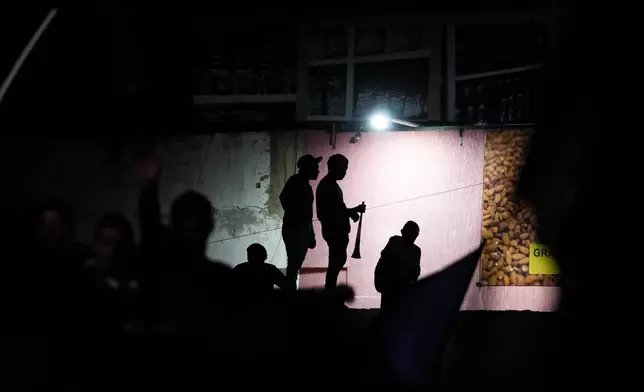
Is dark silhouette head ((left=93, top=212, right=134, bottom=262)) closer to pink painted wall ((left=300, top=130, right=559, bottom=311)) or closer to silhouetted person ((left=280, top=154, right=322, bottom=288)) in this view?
silhouetted person ((left=280, top=154, right=322, bottom=288))

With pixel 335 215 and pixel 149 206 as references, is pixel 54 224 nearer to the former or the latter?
pixel 149 206

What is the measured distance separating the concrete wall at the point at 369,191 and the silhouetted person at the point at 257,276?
46.6 inches

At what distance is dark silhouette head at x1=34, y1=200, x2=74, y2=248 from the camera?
6086mm

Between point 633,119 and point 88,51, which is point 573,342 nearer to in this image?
point 633,119

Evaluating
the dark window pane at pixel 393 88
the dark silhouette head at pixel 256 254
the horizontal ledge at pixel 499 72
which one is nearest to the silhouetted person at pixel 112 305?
the dark silhouette head at pixel 256 254

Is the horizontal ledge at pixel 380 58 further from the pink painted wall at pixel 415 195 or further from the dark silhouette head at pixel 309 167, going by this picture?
the dark silhouette head at pixel 309 167

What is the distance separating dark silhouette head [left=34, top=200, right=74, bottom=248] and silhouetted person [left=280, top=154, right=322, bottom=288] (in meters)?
2.26

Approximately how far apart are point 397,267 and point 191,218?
252cm

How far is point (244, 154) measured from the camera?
7.14 meters

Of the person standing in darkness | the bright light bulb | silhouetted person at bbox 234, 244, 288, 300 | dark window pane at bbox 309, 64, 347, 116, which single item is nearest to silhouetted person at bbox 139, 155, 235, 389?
silhouetted person at bbox 234, 244, 288, 300

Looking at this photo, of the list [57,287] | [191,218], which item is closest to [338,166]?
[191,218]

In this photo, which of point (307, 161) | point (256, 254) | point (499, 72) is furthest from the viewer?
point (499, 72)

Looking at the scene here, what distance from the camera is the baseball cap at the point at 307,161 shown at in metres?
6.76

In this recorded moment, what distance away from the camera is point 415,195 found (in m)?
7.30
